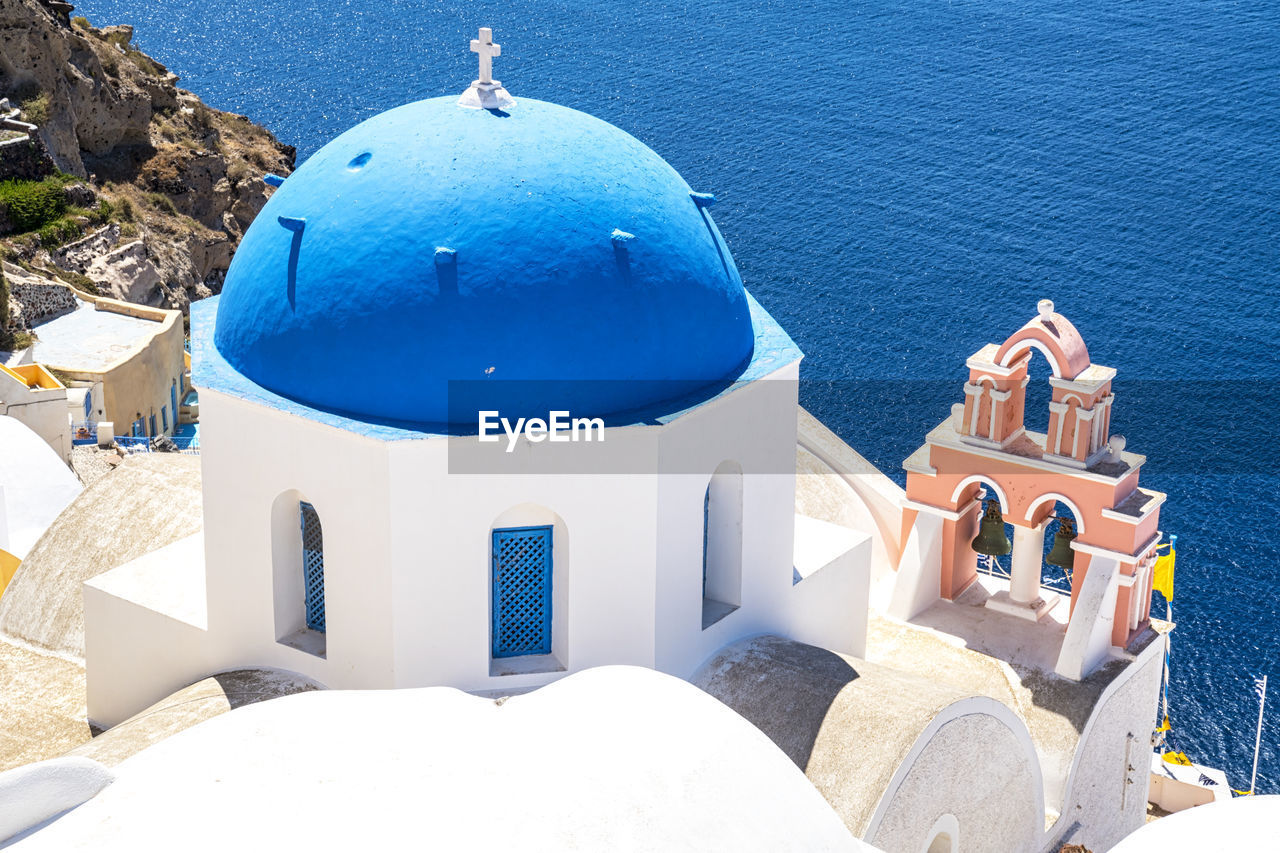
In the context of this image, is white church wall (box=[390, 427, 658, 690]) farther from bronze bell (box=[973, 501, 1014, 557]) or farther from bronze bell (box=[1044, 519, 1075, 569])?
bronze bell (box=[1044, 519, 1075, 569])

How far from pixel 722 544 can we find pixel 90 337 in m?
25.3

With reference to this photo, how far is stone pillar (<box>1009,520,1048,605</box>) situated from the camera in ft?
47.8

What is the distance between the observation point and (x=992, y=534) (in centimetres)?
1482

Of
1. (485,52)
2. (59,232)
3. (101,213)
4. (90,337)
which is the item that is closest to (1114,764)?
(485,52)

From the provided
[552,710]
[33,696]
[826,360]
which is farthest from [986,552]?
[826,360]

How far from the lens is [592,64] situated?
60.5 m

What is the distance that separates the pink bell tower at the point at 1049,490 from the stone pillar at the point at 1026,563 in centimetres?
1

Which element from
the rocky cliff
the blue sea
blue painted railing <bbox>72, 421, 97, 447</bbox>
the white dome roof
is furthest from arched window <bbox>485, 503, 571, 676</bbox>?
the rocky cliff

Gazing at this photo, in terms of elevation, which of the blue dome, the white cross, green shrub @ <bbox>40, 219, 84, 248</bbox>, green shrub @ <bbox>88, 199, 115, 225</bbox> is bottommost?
green shrub @ <bbox>40, 219, 84, 248</bbox>

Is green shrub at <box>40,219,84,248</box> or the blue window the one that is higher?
green shrub at <box>40,219,84,248</box>

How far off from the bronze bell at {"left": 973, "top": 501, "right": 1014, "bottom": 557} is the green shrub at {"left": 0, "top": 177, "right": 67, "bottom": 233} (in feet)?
106

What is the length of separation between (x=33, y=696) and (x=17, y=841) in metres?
7.09

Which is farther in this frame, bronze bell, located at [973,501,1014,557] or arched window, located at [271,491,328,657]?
bronze bell, located at [973,501,1014,557]

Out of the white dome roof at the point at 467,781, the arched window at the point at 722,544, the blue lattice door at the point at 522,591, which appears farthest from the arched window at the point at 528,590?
the white dome roof at the point at 467,781
